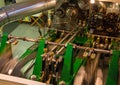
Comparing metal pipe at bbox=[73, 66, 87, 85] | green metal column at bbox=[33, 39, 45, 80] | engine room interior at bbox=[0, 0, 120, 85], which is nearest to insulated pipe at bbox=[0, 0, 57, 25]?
engine room interior at bbox=[0, 0, 120, 85]

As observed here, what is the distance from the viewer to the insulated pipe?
2.72 meters

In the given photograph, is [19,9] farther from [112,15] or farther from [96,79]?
[112,15]

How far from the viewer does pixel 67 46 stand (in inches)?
91.3

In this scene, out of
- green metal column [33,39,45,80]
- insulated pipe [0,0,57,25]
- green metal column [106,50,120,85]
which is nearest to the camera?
green metal column [106,50,120,85]

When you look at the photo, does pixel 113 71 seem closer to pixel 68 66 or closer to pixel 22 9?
pixel 68 66

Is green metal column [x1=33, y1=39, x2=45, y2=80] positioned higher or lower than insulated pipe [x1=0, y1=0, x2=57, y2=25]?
lower

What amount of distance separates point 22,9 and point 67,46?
103 cm

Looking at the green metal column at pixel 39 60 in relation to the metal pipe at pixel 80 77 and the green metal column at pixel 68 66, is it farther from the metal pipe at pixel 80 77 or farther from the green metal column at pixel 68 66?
the metal pipe at pixel 80 77

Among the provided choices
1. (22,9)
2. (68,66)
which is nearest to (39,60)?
(68,66)

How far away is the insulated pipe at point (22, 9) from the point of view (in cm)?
272

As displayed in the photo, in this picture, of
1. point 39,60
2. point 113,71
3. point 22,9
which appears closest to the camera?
point 113,71

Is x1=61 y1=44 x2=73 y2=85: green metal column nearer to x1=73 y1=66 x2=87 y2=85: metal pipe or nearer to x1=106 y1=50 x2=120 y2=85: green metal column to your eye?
x1=73 y1=66 x2=87 y2=85: metal pipe

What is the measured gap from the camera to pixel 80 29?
3.92 meters

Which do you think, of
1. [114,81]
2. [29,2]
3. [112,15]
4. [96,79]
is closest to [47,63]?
[96,79]
